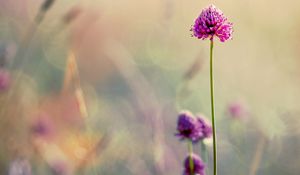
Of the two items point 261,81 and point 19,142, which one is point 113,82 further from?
point 19,142

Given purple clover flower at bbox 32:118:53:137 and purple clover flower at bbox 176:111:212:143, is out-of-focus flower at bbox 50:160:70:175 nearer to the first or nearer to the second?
purple clover flower at bbox 32:118:53:137

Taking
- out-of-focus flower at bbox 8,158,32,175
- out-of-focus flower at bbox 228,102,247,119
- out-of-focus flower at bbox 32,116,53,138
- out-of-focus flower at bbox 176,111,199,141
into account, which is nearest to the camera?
out-of-focus flower at bbox 176,111,199,141

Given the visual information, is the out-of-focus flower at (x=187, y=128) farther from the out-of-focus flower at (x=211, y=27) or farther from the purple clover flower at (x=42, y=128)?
the purple clover flower at (x=42, y=128)

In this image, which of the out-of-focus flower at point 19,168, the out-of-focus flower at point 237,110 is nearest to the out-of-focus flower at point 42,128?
the out-of-focus flower at point 19,168

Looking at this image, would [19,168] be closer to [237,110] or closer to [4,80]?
[4,80]

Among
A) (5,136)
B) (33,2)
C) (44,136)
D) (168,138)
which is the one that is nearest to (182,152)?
(168,138)

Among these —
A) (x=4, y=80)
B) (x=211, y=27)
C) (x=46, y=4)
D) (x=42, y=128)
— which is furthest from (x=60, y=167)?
(x=211, y=27)

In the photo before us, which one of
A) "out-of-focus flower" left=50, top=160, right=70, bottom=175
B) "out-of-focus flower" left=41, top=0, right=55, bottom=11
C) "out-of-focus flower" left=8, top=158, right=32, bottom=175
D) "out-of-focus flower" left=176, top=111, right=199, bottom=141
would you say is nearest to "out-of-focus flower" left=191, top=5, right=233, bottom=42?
"out-of-focus flower" left=176, top=111, right=199, bottom=141
